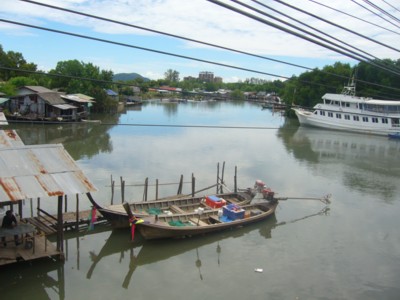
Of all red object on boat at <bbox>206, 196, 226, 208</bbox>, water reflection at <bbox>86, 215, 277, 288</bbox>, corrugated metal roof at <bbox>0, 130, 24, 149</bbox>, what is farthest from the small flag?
red object on boat at <bbox>206, 196, 226, 208</bbox>

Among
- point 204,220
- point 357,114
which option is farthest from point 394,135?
point 204,220

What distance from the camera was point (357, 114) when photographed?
5144cm

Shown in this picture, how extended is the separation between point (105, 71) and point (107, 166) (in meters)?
44.7

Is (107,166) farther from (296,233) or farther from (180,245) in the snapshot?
(296,233)

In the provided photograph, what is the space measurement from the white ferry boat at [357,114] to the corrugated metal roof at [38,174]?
4663 centimetres

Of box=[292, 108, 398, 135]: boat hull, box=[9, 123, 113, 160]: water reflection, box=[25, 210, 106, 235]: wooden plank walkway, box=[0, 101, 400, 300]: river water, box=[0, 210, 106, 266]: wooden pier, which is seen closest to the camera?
box=[0, 210, 106, 266]: wooden pier

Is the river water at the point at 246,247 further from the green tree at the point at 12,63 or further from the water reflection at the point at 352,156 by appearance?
the green tree at the point at 12,63

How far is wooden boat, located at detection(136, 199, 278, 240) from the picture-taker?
559 inches

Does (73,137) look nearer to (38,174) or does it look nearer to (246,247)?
(246,247)

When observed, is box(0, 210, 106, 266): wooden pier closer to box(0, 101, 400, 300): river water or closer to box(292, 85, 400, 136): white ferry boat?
box(0, 101, 400, 300): river water

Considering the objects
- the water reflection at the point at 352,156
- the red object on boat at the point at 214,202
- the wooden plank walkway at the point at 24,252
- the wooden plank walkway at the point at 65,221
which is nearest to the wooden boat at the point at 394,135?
the water reflection at the point at 352,156

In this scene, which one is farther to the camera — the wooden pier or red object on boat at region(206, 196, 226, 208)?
red object on boat at region(206, 196, 226, 208)

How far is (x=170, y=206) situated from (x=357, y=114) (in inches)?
1648

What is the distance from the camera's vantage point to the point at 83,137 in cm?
3641
